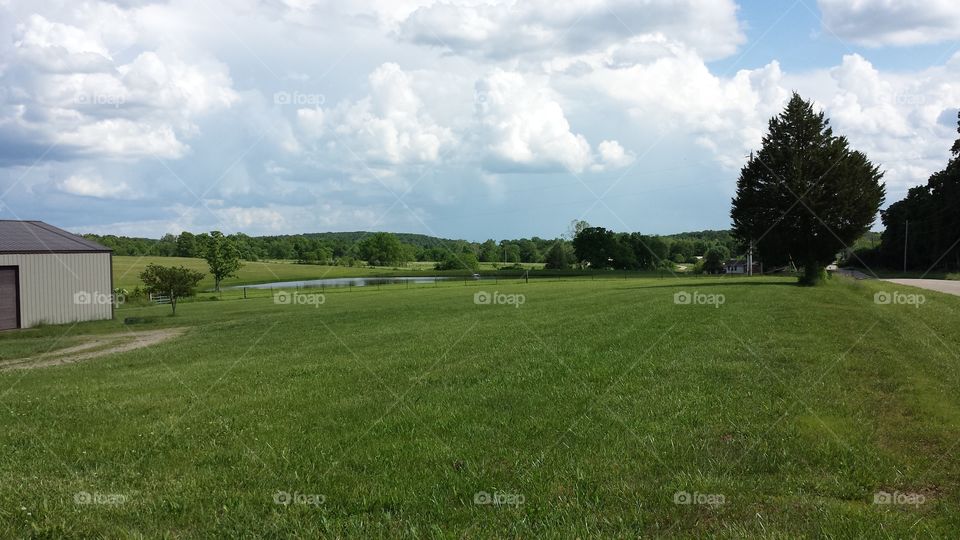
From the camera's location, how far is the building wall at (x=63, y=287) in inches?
1272

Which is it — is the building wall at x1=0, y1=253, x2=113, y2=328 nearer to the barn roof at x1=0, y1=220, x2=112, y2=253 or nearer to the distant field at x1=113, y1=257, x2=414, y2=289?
the barn roof at x1=0, y1=220, x2=112, y2=253

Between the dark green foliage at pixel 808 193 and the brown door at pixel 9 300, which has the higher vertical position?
the dark green foliage at pixel 808 193

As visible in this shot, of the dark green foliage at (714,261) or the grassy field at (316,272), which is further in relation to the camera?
the dark green foliage at (714,261)

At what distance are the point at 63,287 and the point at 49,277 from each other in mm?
855

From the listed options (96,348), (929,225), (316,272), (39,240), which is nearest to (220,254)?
(316,272)

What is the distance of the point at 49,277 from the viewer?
109ft

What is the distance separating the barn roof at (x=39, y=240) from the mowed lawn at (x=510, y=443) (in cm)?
2150

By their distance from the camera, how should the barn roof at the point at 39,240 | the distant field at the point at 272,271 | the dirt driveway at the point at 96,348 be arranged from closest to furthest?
the dirt driveway at the point at 96,348 → the barn roof at the point at 39,240 → the distant field at the point at 272,271

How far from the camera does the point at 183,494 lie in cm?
606

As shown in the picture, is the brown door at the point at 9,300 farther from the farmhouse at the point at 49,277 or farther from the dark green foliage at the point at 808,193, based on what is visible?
the dark green foliage at the point at 808,193

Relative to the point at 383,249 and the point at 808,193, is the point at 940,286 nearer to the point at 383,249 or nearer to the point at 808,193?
the point at 808,193

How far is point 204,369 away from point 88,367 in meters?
4.49

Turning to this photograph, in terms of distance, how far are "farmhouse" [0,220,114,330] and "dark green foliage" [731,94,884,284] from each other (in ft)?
133

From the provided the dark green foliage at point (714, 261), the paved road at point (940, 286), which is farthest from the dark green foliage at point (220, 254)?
the dark green foliage at point (714, 261)
